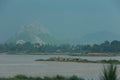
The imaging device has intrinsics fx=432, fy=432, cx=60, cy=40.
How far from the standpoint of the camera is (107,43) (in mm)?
146875

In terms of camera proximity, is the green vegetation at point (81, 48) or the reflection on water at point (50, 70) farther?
the green vegetation at point (81, 48)

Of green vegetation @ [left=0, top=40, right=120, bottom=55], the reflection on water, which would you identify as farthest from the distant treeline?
the reflection on water

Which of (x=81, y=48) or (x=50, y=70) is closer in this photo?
(x=50, y=70)

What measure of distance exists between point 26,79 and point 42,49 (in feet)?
462

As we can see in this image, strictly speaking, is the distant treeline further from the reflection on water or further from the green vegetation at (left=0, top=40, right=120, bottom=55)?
the reflection on water

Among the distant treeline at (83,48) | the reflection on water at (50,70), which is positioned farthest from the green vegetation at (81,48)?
the reflection on water at (50,70)

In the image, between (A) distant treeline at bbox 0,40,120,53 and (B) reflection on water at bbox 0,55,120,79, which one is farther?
(A) distant treeline at bbox 0,40,120,53

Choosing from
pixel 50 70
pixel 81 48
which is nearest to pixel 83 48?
pixel 81 48

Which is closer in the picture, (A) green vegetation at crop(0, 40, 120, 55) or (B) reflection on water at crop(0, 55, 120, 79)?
(B) reflection on water at crop(0, 55, 120, 79)

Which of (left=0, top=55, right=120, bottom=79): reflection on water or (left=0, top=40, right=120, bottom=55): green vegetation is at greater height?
(left=0, top=40, right=120, bottom=55): green vegetation

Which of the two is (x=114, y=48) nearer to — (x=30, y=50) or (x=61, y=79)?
(x=30, y=50)

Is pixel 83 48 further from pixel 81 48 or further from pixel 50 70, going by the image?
pixel 50 70

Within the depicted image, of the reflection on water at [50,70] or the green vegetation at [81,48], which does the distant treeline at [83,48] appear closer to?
the green vegetation at [81,48]

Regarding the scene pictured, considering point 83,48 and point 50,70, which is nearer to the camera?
point 50,70
